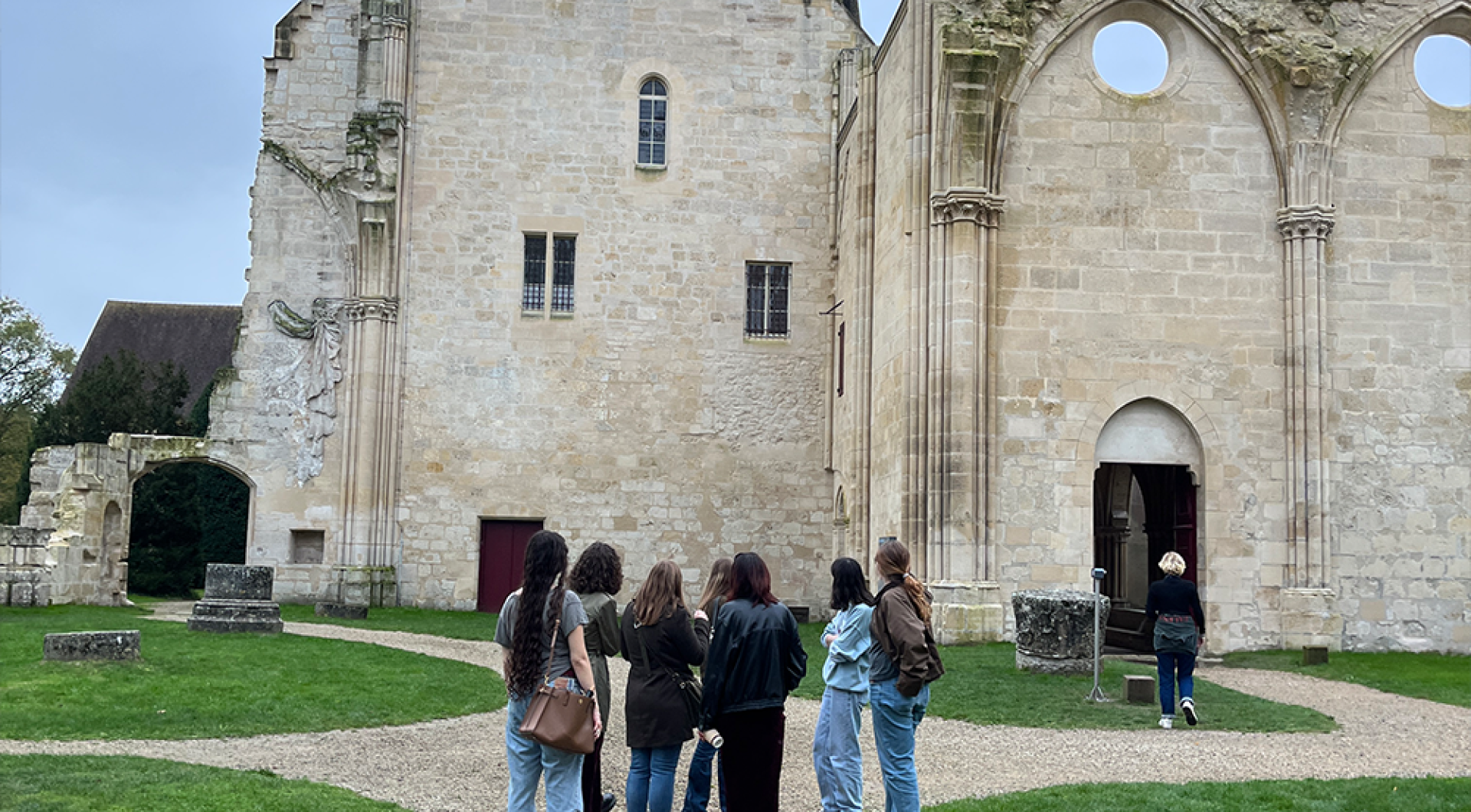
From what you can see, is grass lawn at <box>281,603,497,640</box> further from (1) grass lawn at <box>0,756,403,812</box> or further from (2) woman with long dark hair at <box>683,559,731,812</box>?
(2) woman with long dark hair at <box>683,559,731,812</box>

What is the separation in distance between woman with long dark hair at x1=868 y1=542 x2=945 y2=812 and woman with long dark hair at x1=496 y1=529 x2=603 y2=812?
5.36 feet

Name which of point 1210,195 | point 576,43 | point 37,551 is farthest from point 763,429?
point 37,551

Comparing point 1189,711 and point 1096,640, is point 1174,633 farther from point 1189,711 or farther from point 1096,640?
point 1096,640

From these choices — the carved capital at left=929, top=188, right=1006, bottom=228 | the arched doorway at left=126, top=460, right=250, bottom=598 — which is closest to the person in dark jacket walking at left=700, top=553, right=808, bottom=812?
the carved capital at left=929, top=188, right=1006, bottom=228

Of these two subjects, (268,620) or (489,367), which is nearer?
(268,620)

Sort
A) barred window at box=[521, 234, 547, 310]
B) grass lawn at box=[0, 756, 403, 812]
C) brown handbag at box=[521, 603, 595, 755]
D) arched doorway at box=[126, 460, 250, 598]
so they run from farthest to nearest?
1. arched doorway at box=[126, 460, 250, 598]
2. barred window at box=[521, 234, 547, 310]
3. grass lawn at box=[0, 756, 403, 812]
4. brown handbag at box=[521, 603, 595, 755]

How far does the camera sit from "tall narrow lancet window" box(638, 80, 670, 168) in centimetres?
2539

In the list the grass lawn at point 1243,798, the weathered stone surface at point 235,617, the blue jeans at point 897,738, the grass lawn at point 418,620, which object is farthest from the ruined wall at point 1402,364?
the weathered stone surface at point 235,617

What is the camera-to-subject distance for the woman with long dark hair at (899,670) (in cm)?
667

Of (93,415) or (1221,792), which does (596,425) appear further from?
(1221,792)

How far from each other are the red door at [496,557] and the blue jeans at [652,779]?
18.0 metres

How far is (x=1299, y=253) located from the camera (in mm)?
17609

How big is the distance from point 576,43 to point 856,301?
8.30 meters

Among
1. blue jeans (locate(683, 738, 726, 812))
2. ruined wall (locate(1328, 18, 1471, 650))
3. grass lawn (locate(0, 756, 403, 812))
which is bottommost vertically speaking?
grass lawn (locate(0, 756, 403, 812))
